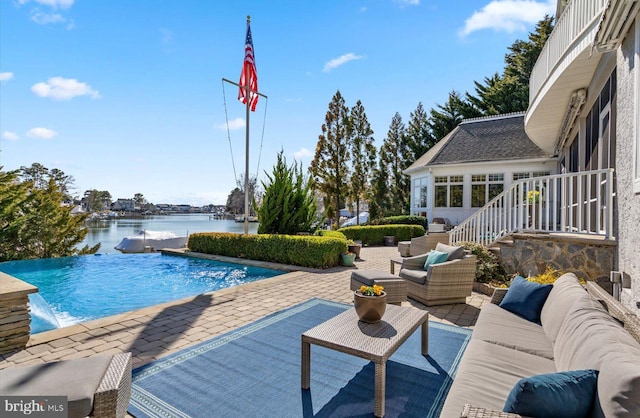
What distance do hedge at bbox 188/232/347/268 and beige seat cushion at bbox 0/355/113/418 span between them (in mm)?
6488

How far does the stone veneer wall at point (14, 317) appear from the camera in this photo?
3.43 meters

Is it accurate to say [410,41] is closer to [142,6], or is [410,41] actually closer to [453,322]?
[142,6]

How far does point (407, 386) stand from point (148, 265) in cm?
987

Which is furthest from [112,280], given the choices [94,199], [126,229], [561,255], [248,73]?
[94,199]

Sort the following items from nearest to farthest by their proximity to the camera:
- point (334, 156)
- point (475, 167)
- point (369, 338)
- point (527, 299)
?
point (369, 338) < point (527, 299) < point (475, 167) < point (334, 156)

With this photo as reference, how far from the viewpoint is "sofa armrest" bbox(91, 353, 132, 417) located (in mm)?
1864

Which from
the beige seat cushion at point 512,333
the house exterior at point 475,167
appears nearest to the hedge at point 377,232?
the house exterior at point 475,167

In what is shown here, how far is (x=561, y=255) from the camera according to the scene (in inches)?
218

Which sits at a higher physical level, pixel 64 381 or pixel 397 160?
pixel 397 160

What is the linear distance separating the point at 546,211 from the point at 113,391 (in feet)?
23.3

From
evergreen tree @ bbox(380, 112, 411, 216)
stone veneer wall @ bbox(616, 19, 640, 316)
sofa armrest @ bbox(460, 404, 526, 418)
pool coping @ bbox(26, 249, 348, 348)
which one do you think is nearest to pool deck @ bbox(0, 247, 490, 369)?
pool coping @ bbox(26, 249, 348, 348)

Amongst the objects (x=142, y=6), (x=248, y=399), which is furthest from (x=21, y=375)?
(x=142, y=6)

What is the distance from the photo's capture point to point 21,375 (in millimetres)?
1994

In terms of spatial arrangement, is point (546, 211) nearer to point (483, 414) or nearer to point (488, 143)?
point (483, 414)
